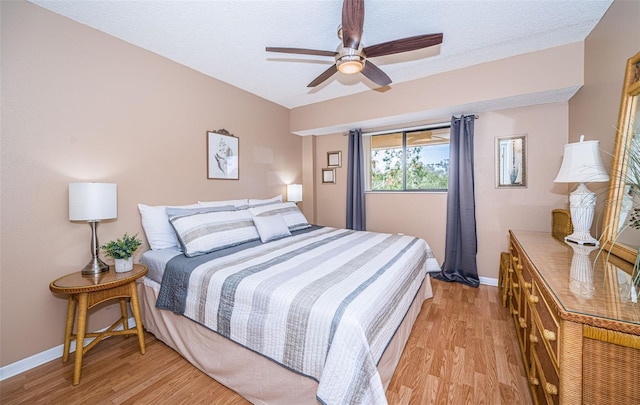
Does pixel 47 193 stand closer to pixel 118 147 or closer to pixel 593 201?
pixel 118 147

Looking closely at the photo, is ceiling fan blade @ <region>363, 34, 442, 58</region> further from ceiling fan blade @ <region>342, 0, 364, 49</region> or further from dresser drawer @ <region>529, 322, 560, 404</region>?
dresser drawer @ <region>529, 322, 560, 404</region>

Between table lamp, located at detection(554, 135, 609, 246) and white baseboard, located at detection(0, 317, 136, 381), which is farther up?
table lamp, located at detection(554, 135, 609, 246)

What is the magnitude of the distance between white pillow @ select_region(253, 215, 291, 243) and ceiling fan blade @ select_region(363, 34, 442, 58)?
178cm

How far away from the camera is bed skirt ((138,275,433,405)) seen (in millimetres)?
1322

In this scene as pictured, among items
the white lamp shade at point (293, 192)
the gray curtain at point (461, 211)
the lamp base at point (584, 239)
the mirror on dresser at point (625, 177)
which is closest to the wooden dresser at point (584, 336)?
the mirror on dresser at point (625, 177)

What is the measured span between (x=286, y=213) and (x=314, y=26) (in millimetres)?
1946

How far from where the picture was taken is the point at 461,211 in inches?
126

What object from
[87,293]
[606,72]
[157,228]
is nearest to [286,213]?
[157,228]

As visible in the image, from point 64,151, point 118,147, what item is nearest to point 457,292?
point 118,147

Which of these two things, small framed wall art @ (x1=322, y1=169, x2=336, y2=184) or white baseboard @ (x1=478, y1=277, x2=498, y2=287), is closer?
white baseboard @ (x1=478, y1=277, x2=498, y2=287)

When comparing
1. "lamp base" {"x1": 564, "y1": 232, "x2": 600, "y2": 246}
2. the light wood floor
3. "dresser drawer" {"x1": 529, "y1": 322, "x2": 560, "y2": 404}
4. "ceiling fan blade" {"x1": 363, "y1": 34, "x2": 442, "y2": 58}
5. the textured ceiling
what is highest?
the textured ceiling

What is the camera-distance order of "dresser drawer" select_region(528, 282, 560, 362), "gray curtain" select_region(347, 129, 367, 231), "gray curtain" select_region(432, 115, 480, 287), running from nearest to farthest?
"dresser drawer" select_region(528, 282, 560, 362)
"gray curtain" select_region(432, 115, 480, 287)
"gray curtain" select_region(347, 129, 367, 231)

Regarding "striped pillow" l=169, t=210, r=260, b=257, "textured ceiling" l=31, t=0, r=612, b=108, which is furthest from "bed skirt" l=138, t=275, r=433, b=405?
"textured ceiling" l=31, t=0, r=612, b=108

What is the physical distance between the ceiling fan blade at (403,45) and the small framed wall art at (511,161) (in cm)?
196
